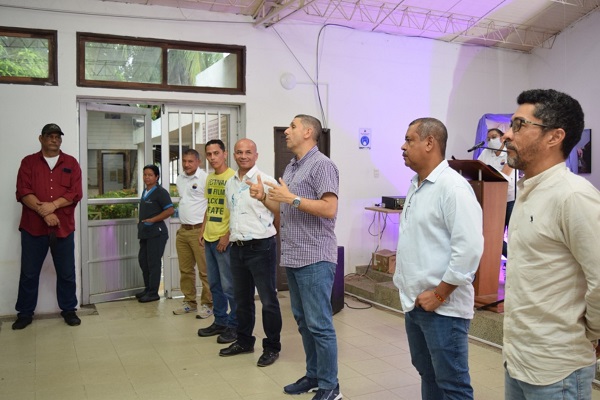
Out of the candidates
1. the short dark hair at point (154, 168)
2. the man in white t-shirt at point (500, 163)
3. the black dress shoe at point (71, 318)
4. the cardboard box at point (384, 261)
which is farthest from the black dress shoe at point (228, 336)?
the man in white t-shirt at point (500, 163)

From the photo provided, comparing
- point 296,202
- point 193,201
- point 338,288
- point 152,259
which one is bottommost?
point 338,288

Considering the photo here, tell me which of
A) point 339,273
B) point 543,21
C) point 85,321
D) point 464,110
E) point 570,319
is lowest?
point 85,321

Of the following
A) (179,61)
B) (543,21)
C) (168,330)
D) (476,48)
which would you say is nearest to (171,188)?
(179,61)

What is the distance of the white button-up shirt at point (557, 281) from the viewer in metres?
1.58

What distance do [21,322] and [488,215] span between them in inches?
173

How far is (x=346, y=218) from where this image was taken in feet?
24.3

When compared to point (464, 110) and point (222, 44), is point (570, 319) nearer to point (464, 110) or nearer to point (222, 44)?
point (222, 44)

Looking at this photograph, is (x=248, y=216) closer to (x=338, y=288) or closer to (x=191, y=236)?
(x=191, y=236)

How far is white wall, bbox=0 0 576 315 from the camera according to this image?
18.9 ft

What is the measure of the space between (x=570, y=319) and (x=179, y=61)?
5685 millimetres

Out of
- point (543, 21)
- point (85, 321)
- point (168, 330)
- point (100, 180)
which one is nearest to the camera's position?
point (168, 330)

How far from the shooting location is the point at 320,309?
322cm

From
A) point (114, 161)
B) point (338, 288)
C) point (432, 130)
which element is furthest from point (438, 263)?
point (114, 161)

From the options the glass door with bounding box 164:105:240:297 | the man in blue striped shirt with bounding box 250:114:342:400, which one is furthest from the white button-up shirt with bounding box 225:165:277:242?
the glass door with bounding box 164:105:240:297
